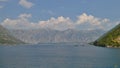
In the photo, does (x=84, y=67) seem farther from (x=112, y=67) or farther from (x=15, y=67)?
(x=15, y=67)

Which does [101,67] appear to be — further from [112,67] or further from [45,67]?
[45,67]

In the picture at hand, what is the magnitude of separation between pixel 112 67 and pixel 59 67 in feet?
107

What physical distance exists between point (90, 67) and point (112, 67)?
1328cm

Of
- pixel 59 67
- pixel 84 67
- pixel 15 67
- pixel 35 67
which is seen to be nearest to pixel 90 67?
pixel 84 67

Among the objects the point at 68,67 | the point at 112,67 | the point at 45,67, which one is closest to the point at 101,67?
the point at 112,67

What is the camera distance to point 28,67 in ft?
635

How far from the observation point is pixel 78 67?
635ft

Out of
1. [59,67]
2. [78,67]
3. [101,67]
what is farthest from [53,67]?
[101,67]

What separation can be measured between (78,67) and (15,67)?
39.7 m

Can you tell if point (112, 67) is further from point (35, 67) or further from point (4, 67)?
point (4, 67)

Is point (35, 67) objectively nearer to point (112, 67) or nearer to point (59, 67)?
point (59, 67)

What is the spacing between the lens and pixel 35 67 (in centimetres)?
19262

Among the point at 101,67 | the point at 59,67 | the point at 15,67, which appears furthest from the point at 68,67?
the point at 15,67

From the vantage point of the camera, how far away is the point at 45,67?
193000 millimetres
